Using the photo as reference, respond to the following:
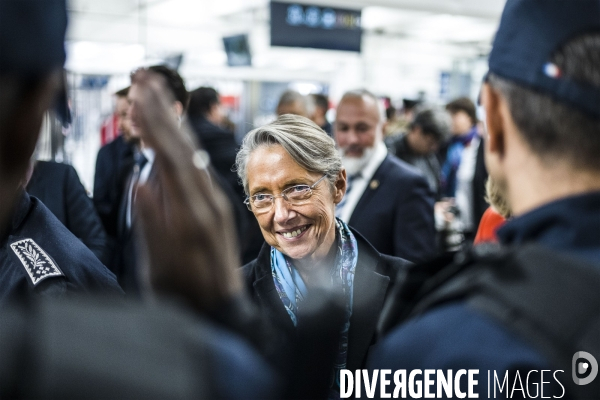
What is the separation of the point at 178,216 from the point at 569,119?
591mm

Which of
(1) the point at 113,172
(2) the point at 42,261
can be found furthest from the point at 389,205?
(1) the point at 113,172

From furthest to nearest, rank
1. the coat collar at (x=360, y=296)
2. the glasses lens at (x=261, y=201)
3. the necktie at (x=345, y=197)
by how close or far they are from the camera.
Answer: the necktie at (x=345, y=197) → the glasses lens at (x=261, y=201) → the coat collar at (x=360, y=296)

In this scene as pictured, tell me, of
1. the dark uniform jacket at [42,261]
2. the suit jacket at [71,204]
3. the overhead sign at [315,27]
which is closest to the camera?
the dark uniform jacket at [42,261]

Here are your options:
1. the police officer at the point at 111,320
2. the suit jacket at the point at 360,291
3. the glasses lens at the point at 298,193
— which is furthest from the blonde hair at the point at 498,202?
the police officer at the point at 111,320

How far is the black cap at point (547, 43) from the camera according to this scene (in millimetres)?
917

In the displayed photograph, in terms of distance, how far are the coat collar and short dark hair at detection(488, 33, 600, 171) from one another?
95 centimetres

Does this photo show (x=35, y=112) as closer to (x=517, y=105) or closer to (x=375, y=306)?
(x=517, y=105)

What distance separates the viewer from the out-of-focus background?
7.32m

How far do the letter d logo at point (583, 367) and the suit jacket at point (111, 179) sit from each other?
2965 mm

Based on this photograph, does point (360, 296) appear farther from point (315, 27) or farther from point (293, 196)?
point (315, 27)

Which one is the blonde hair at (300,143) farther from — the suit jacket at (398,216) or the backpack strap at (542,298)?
the backpack strap at (542,298)

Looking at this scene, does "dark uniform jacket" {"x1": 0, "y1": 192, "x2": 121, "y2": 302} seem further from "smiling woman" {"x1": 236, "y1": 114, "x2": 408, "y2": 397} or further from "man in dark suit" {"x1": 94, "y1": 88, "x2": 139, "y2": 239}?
"man in dark suit" {"x1": 94, "y1": 88, "x2": 139, "y2": 239}

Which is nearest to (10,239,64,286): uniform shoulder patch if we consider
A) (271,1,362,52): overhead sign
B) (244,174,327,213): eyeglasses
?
(244,174,327,213): eyeglasses

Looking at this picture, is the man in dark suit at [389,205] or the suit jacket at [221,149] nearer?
the man in dark suit at [389,205]
